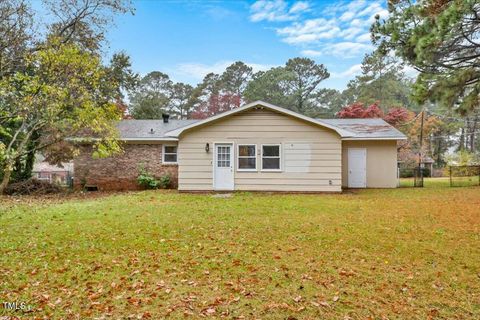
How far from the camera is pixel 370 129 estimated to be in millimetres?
16547

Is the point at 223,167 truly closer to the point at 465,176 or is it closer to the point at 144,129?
the point at 144,129

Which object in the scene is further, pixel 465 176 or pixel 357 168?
pixel 465 176

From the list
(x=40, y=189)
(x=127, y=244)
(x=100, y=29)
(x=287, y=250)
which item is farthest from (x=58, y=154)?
(x=287, y=250)

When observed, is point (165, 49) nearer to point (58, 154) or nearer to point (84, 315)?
point (58, 154)

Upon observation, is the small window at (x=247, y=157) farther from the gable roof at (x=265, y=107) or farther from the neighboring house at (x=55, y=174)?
the neighboring house at (x=55, y=174)

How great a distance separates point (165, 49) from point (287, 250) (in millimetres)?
18954

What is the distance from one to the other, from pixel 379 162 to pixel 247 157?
22.5ft

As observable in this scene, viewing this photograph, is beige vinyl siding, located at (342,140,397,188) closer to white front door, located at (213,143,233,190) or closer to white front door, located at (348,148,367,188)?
white front door, located at (348,148,367,188)

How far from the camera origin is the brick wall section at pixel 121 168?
54.5 ft

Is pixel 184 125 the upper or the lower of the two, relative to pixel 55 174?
upper

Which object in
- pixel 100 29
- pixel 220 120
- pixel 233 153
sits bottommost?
pixel 233 153

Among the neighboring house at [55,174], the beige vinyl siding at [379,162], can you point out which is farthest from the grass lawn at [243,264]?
the neighboring house at [55,174]

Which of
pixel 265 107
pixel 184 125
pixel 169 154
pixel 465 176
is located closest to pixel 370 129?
pixel 465 176

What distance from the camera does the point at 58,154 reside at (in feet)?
57.1
